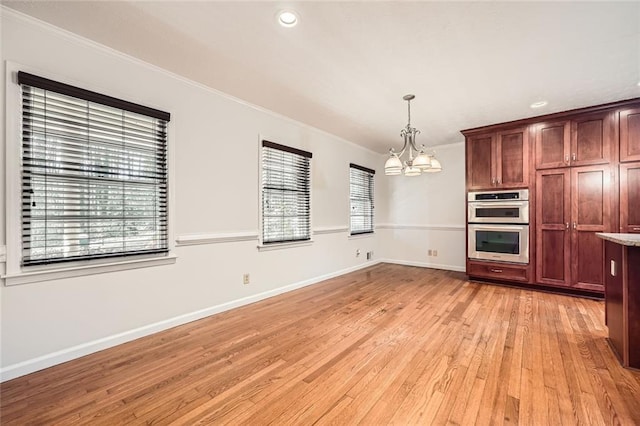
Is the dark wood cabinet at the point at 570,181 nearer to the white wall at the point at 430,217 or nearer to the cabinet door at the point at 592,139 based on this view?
the cabinet door at the point at 592,139

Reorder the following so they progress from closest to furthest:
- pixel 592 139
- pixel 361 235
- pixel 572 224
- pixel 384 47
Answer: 1. pixel 384 47
2. pixel 592 139
3. pixel 572 224
4. pixel 361 235

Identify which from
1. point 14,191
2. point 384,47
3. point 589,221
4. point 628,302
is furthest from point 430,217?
point 14,191

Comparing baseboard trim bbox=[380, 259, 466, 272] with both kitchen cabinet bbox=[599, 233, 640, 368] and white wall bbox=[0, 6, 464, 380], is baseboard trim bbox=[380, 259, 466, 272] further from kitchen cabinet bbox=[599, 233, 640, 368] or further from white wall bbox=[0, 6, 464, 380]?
kitchen cabinet bbox=[599, 233, 640, 368]

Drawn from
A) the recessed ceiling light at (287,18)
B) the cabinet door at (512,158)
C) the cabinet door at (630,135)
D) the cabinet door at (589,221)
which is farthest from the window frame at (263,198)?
the cabinet door at (630,135)

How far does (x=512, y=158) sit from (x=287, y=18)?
157 inches

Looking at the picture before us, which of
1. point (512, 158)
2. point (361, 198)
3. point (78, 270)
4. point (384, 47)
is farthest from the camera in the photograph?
point (361, 198)

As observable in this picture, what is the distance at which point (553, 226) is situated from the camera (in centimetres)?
400

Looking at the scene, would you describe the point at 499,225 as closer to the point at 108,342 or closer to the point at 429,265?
the point at 429,265

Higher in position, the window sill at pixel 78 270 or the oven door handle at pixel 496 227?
the oven door handle at pixel 496 227

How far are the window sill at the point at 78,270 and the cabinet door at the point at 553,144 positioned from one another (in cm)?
505

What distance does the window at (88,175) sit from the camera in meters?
2.04

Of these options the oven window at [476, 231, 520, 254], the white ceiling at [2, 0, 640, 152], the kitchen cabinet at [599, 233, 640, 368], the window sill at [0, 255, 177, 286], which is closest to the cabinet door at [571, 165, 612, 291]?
the oven window at [476, 231, 520, 254]

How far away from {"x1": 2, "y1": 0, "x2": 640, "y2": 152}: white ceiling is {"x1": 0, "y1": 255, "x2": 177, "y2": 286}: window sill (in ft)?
6.06

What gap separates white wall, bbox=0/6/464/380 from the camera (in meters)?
2.02
